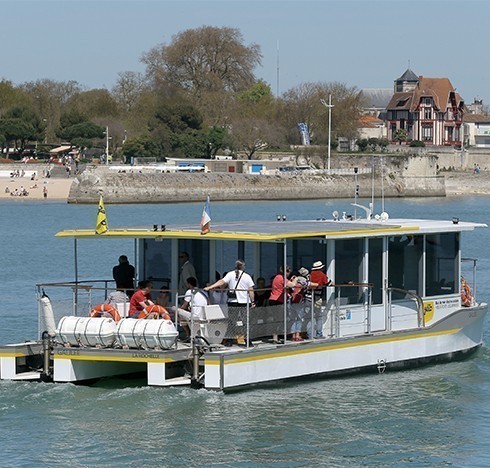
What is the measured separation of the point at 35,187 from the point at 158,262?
72.3m

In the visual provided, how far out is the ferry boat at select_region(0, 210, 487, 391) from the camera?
17.0 metres

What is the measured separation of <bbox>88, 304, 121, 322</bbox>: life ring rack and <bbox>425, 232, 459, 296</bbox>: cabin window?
472 cm

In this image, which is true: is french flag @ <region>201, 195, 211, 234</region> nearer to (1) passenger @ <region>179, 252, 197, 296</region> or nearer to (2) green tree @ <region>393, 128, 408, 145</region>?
(1) passenger @ <region>179, 252, 197, 296</region>

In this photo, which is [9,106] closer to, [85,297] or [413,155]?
[413,155]

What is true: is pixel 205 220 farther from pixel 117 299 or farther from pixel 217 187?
pixel 217 187

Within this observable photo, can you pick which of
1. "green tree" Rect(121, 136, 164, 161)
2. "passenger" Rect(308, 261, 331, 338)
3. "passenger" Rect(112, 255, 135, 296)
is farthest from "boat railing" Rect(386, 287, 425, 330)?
"green tree" Rect(121, 136, 164, 161)

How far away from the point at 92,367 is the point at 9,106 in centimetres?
9557

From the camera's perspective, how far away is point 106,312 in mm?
17750

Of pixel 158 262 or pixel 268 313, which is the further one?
pixel 158 262

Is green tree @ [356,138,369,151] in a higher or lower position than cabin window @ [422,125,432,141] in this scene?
lower

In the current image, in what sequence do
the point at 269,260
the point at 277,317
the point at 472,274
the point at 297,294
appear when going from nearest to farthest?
the point at 277,317 < the point at 297,294 < the point at 269,260 < the point at 472,274

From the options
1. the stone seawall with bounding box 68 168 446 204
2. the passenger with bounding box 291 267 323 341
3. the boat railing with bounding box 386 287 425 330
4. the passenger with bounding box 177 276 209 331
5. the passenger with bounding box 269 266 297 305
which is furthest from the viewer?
the stone seawall with bounding box 68 168 446 204

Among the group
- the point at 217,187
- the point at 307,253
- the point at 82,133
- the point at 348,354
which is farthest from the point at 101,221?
the point at 82,133

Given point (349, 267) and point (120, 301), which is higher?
point (349, 267)
